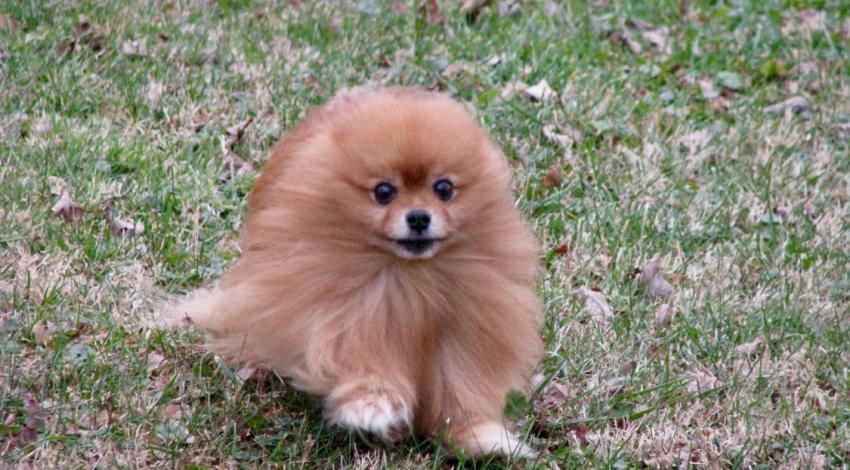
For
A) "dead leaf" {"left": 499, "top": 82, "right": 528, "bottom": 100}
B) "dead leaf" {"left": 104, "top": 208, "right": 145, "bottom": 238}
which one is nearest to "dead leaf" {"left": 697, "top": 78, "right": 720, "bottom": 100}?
"dead leaf" {"left": 499, "top": 82, "right": 528, "bottom": 100}

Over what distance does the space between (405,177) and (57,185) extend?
2.34 m

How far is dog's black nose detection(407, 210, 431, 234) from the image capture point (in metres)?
3.50

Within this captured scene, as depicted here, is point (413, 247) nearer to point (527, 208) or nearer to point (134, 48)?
point (527, 208)

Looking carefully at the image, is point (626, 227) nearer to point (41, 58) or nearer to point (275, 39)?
point (275, 39)

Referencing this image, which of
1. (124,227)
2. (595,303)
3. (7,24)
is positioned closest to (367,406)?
(595,303)

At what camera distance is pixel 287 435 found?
3.94m

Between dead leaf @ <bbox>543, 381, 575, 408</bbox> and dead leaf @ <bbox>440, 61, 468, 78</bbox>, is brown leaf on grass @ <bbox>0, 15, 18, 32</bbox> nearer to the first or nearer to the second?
dead leaf @ <bbox>440, 61, 468, 78</bbox>

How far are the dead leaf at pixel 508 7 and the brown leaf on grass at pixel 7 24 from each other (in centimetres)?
307

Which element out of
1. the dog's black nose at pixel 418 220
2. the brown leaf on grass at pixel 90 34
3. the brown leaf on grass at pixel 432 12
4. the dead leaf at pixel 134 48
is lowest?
the brown leaf on grass at pixel 432 12

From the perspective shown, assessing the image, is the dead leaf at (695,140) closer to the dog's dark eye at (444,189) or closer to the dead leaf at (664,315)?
the dead leaf at (664,315)

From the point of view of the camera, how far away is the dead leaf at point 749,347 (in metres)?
4.68

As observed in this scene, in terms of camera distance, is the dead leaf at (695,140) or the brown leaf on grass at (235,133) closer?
the brown leaf on grass at (235,133)

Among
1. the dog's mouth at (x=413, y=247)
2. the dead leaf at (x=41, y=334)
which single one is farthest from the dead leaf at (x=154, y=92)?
the dog's mouth at (x=413, y=247)

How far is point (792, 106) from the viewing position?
707 cm
